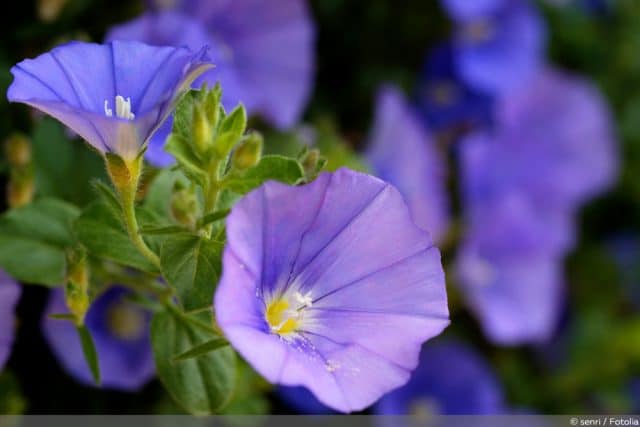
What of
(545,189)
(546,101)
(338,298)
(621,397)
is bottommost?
(621,397)

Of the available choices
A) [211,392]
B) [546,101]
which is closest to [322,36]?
[546,101]

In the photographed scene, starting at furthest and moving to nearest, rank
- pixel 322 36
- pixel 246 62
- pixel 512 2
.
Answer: pixel 512 2 → pixel 322 36 → pixel 246 62

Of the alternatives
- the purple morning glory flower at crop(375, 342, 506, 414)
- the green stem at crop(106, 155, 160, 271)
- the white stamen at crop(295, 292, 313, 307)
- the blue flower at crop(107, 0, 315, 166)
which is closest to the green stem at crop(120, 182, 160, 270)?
the green stem at crop(106, 155, 160, 271)

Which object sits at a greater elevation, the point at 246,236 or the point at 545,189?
the point at 246,236

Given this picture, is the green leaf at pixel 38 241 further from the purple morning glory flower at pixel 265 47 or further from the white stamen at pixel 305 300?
the purple morning glory flower at pixel 265 47

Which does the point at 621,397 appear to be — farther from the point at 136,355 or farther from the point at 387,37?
the point at 136,355

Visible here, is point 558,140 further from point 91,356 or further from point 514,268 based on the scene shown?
point 91,356

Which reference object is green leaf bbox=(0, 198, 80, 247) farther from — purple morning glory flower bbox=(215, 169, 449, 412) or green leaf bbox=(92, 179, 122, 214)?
purple morning glory flower bbox=(215, 169, 449, 412)

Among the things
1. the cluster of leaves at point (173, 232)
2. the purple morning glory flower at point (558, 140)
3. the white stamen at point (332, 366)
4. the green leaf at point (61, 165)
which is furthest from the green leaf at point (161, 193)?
the purple morning glory flower at point (558, 140)
